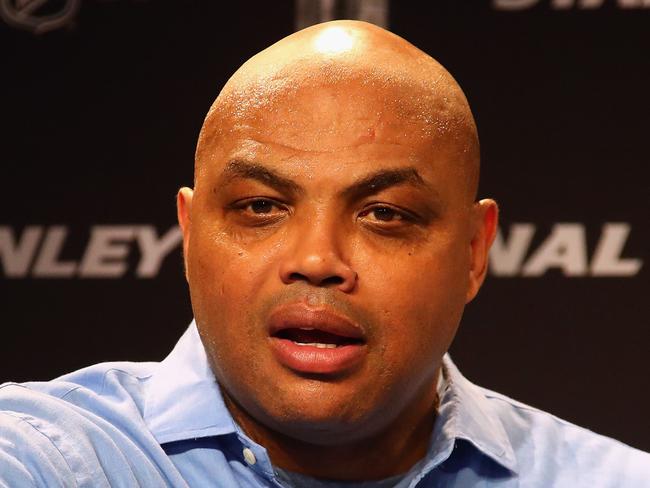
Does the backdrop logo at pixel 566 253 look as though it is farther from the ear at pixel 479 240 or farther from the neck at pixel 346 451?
the neck at pixel 346 451

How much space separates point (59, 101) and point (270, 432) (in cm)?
112

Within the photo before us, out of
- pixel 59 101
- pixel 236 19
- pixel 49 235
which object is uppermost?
pixel 236 19

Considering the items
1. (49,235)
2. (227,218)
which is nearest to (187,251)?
(227,218)

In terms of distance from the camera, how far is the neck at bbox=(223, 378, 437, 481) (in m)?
1.77

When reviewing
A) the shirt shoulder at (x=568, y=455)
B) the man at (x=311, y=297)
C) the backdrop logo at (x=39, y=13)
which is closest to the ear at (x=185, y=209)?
the man at (x=311, y=297)

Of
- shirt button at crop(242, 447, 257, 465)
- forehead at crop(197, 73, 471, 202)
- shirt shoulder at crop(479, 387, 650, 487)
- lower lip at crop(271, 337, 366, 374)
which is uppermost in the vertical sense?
forehead at crop(197, 73, 471, 202)

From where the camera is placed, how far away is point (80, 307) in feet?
8.68

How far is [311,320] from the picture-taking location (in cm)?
161

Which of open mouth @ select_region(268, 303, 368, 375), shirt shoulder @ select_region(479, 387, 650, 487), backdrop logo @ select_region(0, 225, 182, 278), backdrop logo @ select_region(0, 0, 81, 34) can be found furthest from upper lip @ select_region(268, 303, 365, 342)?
backdrop logo @ select_region(0, 0, 81, 34)

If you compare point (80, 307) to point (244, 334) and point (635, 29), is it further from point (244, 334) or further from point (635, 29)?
point (635, 29)

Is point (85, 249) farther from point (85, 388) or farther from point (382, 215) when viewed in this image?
point (382, 215)

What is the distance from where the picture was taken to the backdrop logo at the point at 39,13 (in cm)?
260

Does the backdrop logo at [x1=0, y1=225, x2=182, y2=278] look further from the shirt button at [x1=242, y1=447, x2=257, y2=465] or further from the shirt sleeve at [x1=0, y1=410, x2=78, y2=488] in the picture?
the shirt sleeve at [x1=0, y1=410, x2=78, y2=488]

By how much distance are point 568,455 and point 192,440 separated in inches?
23.6
